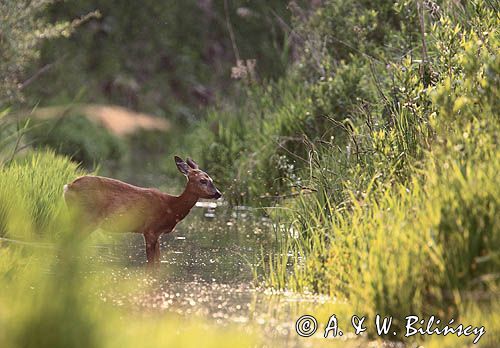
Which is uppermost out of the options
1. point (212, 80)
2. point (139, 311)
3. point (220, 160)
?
point (212, 80)

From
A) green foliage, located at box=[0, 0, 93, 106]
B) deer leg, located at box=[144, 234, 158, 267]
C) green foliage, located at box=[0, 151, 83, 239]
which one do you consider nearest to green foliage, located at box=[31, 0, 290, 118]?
green foliage, located at box=[0, 0, 93, 106]

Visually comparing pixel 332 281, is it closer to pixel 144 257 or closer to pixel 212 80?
pixel 144 257

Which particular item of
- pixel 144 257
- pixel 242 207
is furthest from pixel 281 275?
pixel 242 207

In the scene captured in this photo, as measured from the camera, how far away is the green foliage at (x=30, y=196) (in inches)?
433

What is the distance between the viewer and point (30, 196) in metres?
11.8

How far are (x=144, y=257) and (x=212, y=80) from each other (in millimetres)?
17618

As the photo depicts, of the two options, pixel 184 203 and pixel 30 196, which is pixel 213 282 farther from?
pixel 30 196

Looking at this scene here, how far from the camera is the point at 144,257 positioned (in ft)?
37.4

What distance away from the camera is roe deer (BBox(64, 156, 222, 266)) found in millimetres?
10727

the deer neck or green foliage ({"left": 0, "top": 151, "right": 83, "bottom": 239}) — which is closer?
the deer neck

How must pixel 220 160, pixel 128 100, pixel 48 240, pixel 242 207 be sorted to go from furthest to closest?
pixel 128 100 < pixel 220 160 < pixel 242 207 < pixel 48 240

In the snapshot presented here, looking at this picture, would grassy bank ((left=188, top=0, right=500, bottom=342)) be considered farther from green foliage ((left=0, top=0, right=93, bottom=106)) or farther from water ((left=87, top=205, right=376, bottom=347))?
green foliage ((left=0, top=0, right=93, bottom=106))

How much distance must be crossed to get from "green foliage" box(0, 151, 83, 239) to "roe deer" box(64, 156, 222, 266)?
506 millimetres

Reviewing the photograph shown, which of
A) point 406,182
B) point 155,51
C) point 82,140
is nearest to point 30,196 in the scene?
point 406,182
